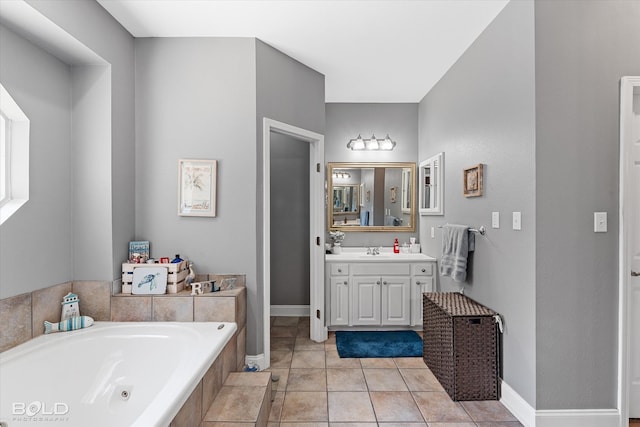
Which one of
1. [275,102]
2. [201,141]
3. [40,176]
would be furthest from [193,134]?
[40,176]

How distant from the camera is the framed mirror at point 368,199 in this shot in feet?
13.3

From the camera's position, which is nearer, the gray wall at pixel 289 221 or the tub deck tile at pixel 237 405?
the tub deck tile at pixel 237 405

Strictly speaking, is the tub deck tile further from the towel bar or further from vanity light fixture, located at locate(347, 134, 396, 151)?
vanity light fixture, located at locate(347, 134, 396, 151)

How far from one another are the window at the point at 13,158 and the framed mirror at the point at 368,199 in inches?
109

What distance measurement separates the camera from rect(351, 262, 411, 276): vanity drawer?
344cm

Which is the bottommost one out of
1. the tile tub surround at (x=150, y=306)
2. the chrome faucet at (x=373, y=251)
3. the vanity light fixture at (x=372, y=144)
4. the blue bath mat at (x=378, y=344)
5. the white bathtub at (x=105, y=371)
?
the blue bath mat at (x=378, y=344)

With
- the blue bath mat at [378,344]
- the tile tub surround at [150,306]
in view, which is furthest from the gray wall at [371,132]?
the tile tub surround at [150,306]

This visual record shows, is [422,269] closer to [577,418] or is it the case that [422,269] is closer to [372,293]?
[372,293]

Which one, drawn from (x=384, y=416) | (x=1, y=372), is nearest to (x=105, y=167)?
(x=1, y=372)

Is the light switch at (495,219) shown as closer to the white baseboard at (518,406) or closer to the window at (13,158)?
the white baseboard at (518,406)

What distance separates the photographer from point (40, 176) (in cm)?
205

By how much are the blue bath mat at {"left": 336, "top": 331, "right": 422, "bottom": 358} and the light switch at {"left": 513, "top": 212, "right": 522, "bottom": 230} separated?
1.50 metres

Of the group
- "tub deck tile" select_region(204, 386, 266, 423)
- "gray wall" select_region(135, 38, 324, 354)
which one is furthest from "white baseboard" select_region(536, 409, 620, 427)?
"gray wall" select_region(135, 38, 324, 354)

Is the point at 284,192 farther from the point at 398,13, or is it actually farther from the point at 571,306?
the point at 571,306
